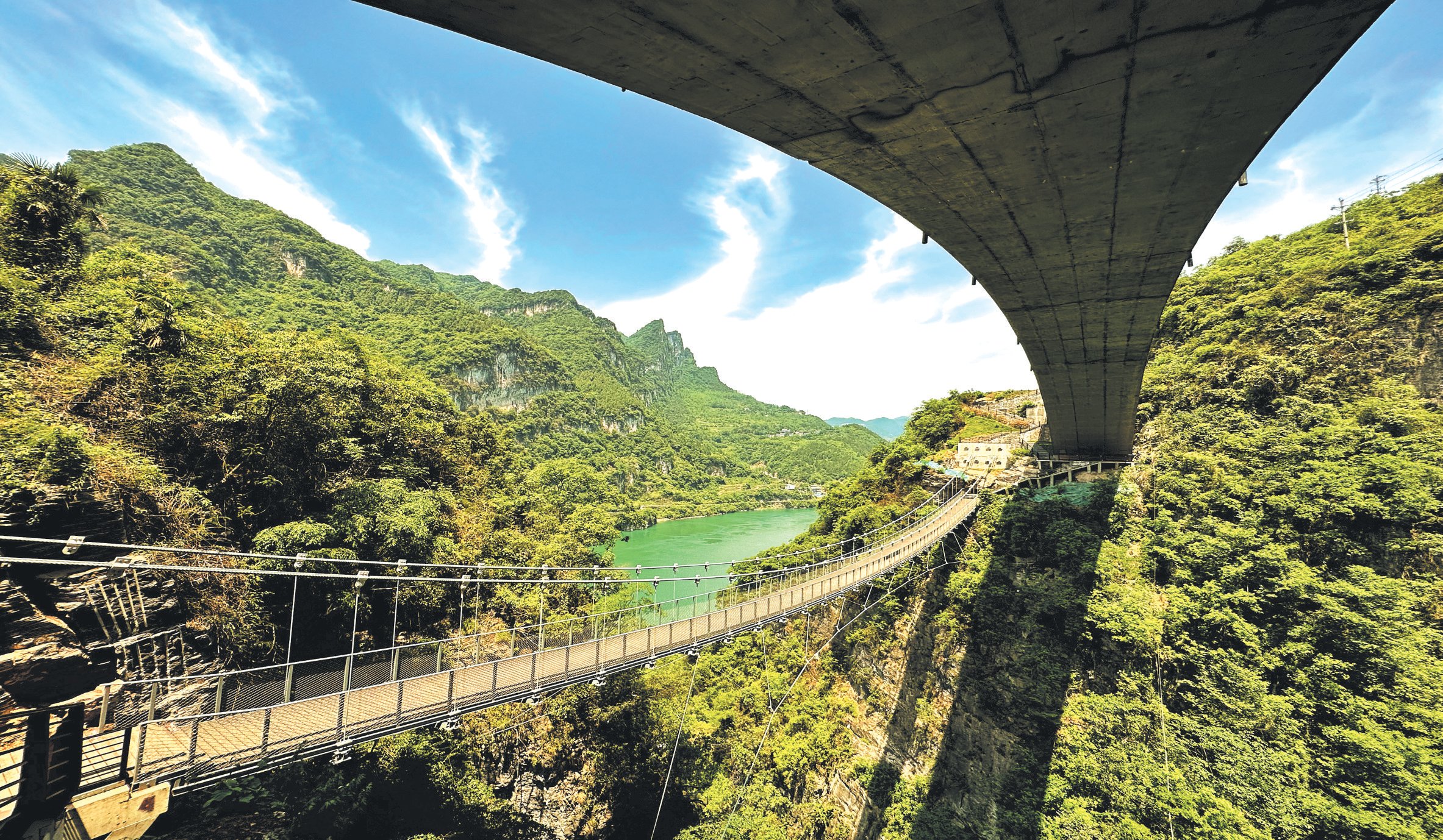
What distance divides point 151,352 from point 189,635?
5476mm

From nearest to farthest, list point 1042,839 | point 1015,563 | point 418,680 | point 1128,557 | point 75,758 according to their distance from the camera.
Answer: point 75,758 → point 418,680 → point 1042,839 → point 1128,557 → point 1015,563

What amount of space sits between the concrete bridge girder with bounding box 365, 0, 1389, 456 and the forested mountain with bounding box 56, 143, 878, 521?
43045 millimetres

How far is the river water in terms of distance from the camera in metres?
37.9

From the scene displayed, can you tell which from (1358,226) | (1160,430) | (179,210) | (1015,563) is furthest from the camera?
(179,210)

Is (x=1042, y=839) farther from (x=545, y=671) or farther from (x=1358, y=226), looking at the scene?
(x=1358, y=226)

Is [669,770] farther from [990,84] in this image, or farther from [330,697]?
[990,84]

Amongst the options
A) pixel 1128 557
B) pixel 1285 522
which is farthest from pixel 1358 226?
pixel 1128 557

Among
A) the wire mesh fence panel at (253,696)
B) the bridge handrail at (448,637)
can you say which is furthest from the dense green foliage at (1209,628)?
the wire mesh fence panel at (253,696)

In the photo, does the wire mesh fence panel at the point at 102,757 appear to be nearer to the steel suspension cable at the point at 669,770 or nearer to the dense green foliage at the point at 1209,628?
the steel suspension cable at the point at 669,770

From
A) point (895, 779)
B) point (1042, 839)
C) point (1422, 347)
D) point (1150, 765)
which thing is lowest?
point (895, 779)

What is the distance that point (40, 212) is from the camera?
347 inches

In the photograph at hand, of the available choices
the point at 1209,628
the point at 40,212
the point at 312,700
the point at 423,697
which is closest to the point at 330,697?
the point at 312,700

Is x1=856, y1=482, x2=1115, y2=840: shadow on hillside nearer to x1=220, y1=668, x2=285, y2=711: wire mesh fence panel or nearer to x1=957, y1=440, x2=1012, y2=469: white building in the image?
x1=957, y1=440, x2=1012, y2=469: white building

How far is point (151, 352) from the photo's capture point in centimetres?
844
